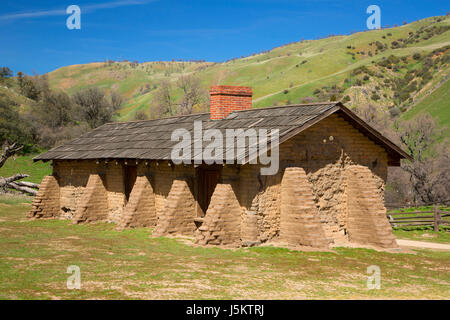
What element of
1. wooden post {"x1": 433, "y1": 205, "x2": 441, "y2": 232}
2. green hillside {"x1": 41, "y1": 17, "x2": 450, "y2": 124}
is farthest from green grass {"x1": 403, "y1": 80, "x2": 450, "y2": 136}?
wooden post {"x1": 433, "y1": 205, "x2": 441, "y2": 232}

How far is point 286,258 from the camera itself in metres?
11.3

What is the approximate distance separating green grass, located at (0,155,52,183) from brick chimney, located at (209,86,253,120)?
18920 mm

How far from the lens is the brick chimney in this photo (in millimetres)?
16906

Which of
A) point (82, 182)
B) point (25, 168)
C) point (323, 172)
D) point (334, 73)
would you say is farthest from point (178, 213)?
point (334, 73)

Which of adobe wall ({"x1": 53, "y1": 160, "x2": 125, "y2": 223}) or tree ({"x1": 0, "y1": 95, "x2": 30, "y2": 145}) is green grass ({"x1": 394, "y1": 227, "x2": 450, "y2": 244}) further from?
tree ({"x1": 0, "y1": 95, "x2": 30, "y2": 145})

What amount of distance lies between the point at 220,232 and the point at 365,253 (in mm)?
3866

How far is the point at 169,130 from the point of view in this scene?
17.7m

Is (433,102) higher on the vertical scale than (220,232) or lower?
higher

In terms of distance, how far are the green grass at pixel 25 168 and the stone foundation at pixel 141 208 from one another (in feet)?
59.1

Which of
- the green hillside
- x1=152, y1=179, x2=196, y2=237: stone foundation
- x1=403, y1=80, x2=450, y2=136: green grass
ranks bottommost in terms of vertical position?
x1=152, y1=179, x2=196, y2=237: stone foundation
